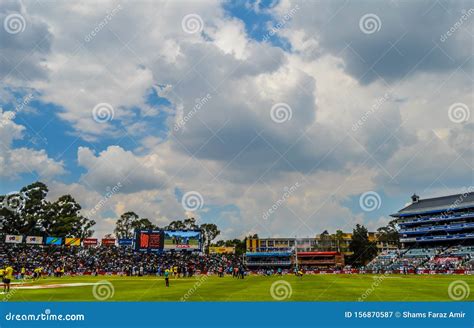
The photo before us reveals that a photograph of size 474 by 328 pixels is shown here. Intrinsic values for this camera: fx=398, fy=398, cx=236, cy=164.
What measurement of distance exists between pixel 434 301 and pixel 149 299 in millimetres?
17310

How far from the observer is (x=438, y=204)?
11706 centimetres

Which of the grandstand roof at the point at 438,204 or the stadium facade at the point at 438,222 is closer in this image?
the stadium facade at the point at 438,222

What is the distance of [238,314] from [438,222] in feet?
356

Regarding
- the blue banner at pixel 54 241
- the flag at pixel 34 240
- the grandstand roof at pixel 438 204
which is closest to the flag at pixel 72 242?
the blue banner at pixel 54 241

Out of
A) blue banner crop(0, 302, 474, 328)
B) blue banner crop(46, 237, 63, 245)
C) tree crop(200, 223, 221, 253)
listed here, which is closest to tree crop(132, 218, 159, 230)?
tree crop(200, 223, 221, 253)

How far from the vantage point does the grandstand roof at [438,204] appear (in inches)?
4119

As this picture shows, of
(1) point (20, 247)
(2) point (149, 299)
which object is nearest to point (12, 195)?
(1) point (20, 247)

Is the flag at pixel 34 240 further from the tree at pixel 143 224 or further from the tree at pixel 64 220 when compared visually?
the tree at pixel 143 224

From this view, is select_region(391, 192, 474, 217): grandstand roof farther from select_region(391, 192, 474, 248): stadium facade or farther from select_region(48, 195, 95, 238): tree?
select_region(48, 195, 95, 238): tree

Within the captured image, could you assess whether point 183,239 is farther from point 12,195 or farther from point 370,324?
point 370,324

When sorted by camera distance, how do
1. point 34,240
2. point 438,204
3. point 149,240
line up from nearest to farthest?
point 34,240, point 149,240, point 438,204

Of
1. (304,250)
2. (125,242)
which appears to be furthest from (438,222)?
(125,242)

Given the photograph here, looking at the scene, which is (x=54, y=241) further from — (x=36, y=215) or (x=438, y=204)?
(x=438, y=204)

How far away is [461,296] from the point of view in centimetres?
2564
